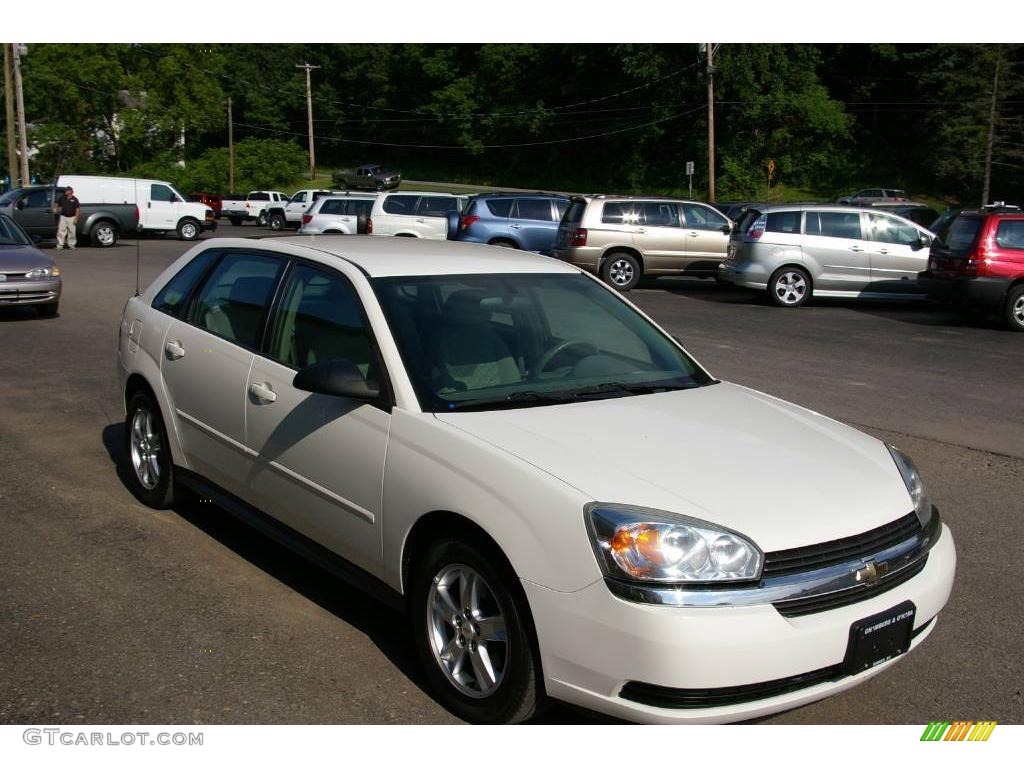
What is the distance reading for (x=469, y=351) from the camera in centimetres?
434

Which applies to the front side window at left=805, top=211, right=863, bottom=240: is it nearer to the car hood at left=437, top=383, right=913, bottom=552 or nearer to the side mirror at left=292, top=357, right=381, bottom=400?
the car hood at left=437, top=383, right=913, bottom=552

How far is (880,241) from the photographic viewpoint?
61.0 ft

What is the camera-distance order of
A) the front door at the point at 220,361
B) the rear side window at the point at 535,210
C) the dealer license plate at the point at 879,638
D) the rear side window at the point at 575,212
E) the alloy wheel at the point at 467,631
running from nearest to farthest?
the dealer license plate at the point at 879,638 < the alloy wheel at the point at 467,631 < the front door at the point at 220,361 < the rear side window at the point at 575,212 < the rear side window at the point at 535,210

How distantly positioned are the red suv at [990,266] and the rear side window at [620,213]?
6.68 meters

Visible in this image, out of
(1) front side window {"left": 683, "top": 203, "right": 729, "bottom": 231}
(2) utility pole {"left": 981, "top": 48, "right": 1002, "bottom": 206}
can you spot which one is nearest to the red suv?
(1) front side window {"left": 683, "top": 203, "right": 729, "bottom": 231}

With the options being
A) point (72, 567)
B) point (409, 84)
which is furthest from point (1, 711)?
point (409, 84)

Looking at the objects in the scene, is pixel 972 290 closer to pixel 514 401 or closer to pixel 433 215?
pixel 514 401

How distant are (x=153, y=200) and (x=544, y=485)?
3504 centimetres

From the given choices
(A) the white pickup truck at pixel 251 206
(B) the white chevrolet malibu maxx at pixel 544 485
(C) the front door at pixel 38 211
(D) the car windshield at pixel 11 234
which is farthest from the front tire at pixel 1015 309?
(A) the white pickup truck at pixel 251 206

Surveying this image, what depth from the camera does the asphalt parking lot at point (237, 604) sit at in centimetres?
377

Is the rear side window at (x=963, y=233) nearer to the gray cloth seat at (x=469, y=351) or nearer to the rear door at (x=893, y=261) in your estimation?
the rear door at (x=893, y=261)

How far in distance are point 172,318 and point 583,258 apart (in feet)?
50.4

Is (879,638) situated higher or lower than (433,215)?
lower

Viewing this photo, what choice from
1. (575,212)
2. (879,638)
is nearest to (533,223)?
(575,212)
